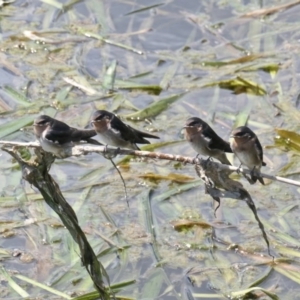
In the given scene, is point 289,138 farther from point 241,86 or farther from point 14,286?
point 14,286

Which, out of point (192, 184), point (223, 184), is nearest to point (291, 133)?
point (192, 184)

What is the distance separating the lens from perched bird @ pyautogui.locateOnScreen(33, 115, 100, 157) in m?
6.04

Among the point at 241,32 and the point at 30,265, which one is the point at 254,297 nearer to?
the point at 30,265

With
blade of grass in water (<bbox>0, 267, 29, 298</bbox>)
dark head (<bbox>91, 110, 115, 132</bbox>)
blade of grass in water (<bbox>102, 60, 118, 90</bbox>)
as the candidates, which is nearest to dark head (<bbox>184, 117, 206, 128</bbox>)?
dark head (<bbox>91, 110, 115, 132</bbox>)

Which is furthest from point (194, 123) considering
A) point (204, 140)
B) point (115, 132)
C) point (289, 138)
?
point (289, 138)

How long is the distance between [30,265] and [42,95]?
289cm

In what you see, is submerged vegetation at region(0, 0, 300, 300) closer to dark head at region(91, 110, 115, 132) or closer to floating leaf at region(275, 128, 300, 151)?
floating leaf at region(275, 128, 300, 151)

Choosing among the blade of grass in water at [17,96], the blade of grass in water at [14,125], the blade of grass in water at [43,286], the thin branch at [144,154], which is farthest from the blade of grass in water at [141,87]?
the thin branch at [144,154]

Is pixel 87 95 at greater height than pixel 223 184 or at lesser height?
lesser

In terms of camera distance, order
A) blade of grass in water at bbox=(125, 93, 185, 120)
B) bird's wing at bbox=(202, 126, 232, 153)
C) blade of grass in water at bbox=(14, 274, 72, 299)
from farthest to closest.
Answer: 1. blade of grass in water at bbox=(125, 93, 185, 120)
2. blade of grass in water at bbox=(14, 274, 72, 299)
3. bird's wing at bbox=(202, 126, 232, 153)

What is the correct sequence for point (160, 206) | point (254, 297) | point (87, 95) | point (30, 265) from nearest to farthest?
point (254, 297), point (30, 265), point (160, 206), point (87, 95)

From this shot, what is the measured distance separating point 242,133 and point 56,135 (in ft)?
3.88

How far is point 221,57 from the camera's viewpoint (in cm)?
1055

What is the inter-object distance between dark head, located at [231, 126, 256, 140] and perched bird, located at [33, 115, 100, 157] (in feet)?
3.19
